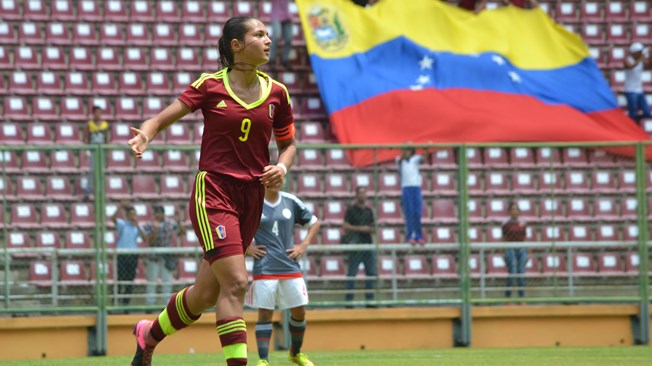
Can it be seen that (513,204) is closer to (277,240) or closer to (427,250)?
(427,250)

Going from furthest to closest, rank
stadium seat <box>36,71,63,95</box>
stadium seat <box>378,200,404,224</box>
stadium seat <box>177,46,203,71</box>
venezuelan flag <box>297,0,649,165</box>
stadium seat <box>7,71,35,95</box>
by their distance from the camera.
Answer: stadium seat <box>177,46,203,71</box>, venezuelan flag <box>297,0,649,165</box>, stadium seat <box>36,71,63,95</box>, stadium seat <box>7,71,35,95</box>, stadium seat <box>378,200,404,224</box>

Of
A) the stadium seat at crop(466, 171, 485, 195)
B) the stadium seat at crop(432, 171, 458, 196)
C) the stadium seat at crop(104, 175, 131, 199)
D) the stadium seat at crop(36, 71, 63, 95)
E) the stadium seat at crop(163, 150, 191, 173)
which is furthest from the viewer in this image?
the stadium seat at crop(36, 71, 63, 95)

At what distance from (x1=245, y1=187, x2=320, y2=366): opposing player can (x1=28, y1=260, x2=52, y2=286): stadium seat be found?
4.11 m

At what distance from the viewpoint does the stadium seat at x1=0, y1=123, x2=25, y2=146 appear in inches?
768

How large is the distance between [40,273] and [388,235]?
4312 millimetres

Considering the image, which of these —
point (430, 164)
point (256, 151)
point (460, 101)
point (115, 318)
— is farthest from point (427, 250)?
point (256, 151)

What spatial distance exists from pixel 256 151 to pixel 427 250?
8.32m

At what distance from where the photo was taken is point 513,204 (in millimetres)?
16109

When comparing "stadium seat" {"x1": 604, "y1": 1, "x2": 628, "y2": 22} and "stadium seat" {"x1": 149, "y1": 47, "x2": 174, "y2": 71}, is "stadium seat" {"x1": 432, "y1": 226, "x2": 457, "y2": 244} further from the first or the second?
"stadium seat" {"x1": 604, "y1": 1, "x2": 628, "y2": 22}

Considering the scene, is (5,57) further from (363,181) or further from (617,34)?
(617,34)

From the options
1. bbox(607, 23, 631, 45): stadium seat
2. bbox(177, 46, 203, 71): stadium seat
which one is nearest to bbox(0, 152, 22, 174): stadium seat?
bbox(177, 46, 203, 71): stadium seat

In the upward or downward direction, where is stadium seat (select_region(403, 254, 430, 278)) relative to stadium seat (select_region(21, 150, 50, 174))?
downward

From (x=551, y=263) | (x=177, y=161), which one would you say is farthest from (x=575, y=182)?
(x=177, y=161)

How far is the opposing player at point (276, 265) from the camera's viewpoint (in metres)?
11.3
